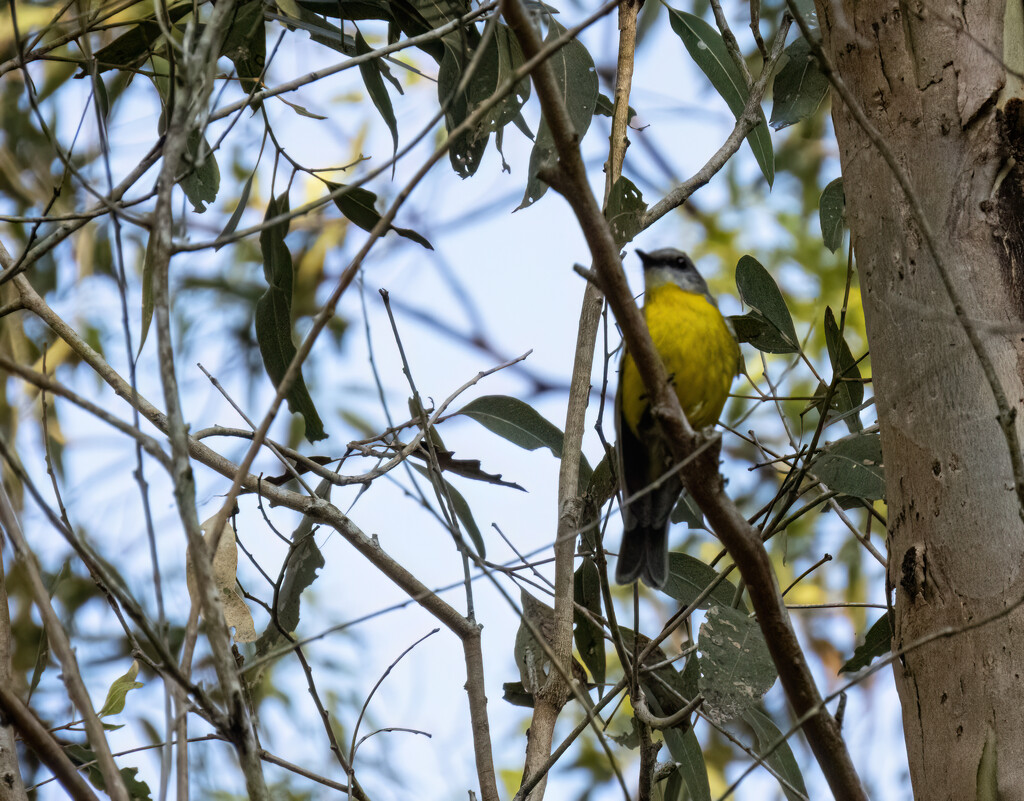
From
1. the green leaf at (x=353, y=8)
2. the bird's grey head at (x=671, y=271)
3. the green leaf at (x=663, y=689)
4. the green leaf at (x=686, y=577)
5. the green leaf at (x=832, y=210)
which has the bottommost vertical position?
the green leaf at (x=663, y=689)

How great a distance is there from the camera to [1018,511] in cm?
207

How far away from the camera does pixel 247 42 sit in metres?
3.11

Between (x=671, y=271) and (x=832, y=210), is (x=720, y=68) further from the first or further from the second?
(x=671, y=271)

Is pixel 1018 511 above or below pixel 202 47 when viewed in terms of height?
below

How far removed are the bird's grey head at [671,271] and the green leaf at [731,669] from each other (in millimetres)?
1676

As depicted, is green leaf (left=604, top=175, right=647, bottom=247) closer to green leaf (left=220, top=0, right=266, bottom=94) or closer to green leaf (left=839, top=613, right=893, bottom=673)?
green leaf (left=220, top=0, right=266, bottom=94)

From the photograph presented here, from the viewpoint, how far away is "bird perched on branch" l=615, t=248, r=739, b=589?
11.1 ft

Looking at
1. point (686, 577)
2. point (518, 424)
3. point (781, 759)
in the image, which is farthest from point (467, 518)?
point (781, 759)

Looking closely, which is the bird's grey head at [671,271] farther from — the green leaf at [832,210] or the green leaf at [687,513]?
the green leaf at [687,513]

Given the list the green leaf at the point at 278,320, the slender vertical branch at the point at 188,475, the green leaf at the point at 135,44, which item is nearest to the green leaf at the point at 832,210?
the green leaf at the point at 278,320

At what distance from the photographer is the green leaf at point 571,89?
3.02 meters

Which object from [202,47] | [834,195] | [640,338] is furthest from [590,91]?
[202,47]

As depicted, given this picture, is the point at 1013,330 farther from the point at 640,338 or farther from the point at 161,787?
the point at 161,787

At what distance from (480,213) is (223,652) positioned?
150 inches
